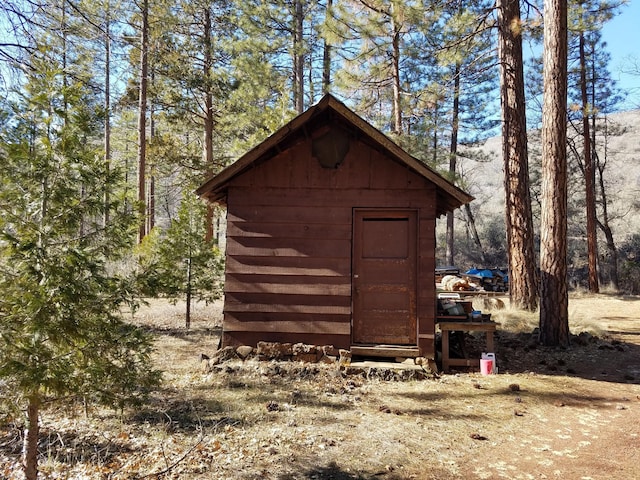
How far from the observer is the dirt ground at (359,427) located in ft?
13.7

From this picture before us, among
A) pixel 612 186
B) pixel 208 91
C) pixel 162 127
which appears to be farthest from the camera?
pixel 612 186

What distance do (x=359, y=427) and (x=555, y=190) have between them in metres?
6.69

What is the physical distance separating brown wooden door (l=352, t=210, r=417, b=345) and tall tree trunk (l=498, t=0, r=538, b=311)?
18.6ft

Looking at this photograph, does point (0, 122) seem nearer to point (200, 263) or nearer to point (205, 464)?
point (205, 464)

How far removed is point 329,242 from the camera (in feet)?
25.0

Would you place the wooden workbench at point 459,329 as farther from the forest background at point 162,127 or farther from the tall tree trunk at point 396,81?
the tall tree trunk at point 396,81

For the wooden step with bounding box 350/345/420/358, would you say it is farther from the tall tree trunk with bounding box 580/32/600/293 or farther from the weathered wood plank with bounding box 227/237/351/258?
the tall tree trunk with bounding box 580/32/600/293

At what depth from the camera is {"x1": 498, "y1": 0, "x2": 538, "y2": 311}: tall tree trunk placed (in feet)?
38.4

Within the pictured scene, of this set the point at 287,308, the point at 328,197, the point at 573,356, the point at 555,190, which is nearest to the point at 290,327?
the point at 287,308

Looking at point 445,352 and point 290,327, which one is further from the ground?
point 290,327

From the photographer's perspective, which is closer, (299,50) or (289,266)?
(289,266)

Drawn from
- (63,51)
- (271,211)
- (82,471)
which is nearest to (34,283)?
(82,471)

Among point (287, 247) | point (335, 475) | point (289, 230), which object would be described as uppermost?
point (289, 230)

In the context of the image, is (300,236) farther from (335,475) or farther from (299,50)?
(299,50)
